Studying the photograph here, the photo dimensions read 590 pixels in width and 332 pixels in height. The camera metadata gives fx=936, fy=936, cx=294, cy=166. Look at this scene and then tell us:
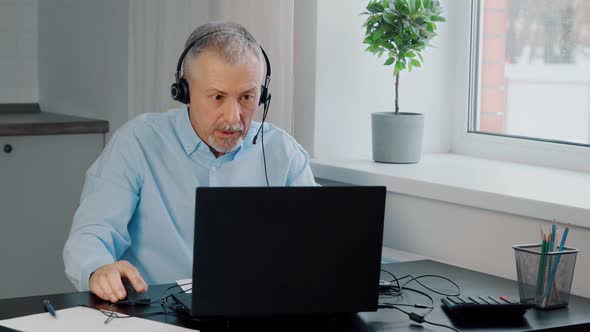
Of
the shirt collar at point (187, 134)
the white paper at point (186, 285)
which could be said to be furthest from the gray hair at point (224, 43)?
the white paper at point (186, 285)

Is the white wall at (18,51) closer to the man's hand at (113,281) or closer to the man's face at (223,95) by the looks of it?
the man's face at (223,95)

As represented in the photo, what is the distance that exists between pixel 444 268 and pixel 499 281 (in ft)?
0.50

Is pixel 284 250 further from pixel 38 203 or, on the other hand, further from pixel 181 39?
pixel 38 203

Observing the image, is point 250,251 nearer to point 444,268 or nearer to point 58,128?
point 444,268

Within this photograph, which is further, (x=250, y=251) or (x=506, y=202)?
(x=506, y=202)

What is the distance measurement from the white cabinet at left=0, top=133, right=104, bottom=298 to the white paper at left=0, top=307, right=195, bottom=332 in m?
2.02

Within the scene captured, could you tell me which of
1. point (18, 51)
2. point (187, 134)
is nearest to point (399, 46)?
point (187, 134)

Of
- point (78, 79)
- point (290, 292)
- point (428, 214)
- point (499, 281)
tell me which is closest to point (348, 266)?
point (290, 292)

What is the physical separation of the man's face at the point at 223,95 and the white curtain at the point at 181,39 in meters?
0.77

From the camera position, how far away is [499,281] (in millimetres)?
1942

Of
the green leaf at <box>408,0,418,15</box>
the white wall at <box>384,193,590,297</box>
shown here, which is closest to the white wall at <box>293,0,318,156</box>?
the green leaf at <box>408,0,418,15</box>

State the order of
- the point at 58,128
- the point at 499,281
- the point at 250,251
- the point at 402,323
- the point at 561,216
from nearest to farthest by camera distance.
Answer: the point at 250,251 → the point at 402,323 → the point at 499,281 → the point at 561,216 → the point at 58,128

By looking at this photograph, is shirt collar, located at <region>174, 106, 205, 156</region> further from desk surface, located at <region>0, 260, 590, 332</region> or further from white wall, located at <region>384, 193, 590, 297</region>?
white wall, located at <region>384, 193, 590, 297</region>

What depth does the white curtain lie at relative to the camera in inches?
111
